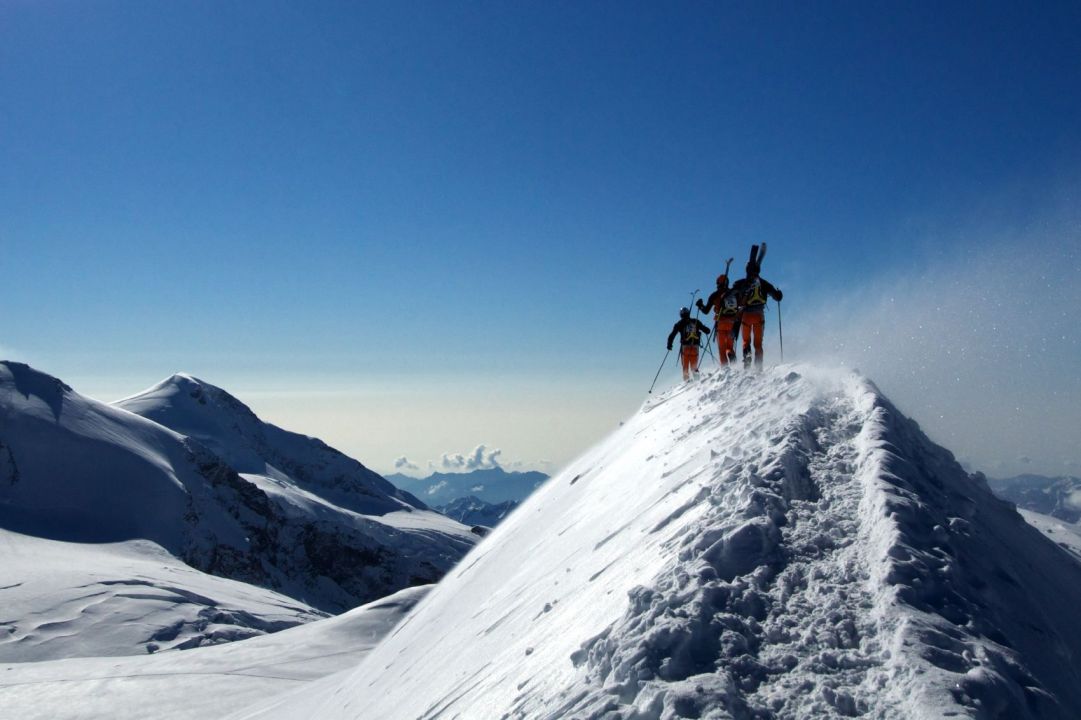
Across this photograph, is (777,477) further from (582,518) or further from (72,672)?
(72,672)

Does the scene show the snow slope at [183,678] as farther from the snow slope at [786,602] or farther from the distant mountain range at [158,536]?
the snow slope at [786,602]

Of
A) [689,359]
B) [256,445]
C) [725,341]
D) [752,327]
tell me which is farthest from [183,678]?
[256,445]

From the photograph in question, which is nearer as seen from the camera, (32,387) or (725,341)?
(725,341)

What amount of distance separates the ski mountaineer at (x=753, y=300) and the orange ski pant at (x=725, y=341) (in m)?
1.54

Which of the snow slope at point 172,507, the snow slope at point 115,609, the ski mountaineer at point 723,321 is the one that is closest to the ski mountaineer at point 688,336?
the ski mountaineer at point 723,321

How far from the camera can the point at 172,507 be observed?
8719 centimetres

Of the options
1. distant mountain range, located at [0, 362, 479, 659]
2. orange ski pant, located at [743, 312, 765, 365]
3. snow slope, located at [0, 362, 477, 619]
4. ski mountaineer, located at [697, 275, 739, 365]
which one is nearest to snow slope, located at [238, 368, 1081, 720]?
orange ski pant, located at [743, 312, 765, 365]

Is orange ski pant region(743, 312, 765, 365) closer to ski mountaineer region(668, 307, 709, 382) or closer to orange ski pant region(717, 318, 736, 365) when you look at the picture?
orange ski pant region(717, 318, 736, 365)

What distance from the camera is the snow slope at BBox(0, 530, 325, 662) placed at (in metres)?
38.9

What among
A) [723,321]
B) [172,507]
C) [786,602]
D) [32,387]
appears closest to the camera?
[786,602]

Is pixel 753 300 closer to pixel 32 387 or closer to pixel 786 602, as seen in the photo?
pixel 786 602

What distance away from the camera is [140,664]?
2675 centimetres

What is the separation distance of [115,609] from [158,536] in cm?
4177

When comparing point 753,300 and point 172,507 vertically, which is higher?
point 753,300
